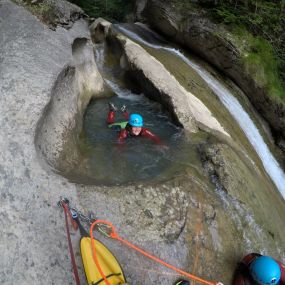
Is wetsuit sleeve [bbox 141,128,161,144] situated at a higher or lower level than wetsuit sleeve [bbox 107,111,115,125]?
higher

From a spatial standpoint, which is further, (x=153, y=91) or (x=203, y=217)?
(x=153, y=91)

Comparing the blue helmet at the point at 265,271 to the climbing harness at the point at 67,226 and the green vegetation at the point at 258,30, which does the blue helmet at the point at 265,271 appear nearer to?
the climbing harness at the point at 67,226

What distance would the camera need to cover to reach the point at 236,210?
19.4 ft

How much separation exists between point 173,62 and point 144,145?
4.17 meters

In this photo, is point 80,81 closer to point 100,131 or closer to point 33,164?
point 100,131

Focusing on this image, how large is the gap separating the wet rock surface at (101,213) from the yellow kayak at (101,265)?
0.13 meters

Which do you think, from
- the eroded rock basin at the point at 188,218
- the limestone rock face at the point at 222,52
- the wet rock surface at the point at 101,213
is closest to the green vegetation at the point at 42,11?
the wet rock surface at the point at 101,213

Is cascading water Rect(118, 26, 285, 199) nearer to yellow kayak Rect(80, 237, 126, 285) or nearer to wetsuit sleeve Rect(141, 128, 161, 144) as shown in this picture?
wetsuit sleeve Rect(141, 128, 161, 144)

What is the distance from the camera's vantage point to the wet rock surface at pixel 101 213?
176 inches

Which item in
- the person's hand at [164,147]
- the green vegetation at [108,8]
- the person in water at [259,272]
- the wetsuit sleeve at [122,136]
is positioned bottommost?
the green vegetation at [108,8]

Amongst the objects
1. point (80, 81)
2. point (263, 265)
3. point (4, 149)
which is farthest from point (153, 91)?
point (263, 265)

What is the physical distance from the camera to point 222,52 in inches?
432

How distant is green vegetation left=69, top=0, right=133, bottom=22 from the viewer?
15211 millimetres

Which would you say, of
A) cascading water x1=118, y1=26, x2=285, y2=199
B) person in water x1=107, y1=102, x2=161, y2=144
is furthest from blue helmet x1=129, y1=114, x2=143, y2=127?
cascading water x1=118, y1=26, x2=285, y2=199
